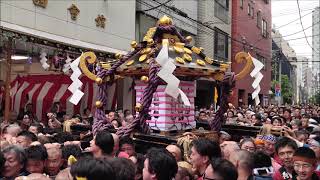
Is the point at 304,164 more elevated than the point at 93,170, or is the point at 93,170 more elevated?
the point at 93,170

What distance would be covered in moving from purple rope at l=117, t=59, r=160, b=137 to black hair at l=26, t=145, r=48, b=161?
6.85ft

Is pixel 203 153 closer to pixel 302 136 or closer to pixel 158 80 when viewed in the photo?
pixel 158 80

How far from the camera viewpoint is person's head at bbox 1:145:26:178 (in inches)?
162

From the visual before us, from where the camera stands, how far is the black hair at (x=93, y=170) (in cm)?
278

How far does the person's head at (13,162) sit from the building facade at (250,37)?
2161cm

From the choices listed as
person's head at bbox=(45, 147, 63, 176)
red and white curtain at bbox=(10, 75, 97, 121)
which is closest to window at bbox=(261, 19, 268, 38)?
red and white curtain at bbox=(10, 75, 97, 121)

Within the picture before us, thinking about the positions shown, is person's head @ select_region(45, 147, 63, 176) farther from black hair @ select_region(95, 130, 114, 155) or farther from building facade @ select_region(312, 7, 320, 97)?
building facade @ select_region(312, 7, 320, 97)

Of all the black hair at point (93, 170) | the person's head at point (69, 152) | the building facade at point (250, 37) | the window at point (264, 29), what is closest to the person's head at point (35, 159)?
the person's head at point (69, 152)

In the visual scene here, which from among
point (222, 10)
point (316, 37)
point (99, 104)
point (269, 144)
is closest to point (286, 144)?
point (269, 144)

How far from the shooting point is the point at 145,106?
6359mm

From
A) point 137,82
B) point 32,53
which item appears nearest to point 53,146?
point 137,82

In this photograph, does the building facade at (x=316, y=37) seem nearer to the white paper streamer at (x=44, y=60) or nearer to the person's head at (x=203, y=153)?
the white paper streamer at (x=44, y=60)

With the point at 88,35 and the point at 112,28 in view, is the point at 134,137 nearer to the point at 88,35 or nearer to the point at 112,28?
the point at 88,35

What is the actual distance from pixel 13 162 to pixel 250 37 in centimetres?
2847
